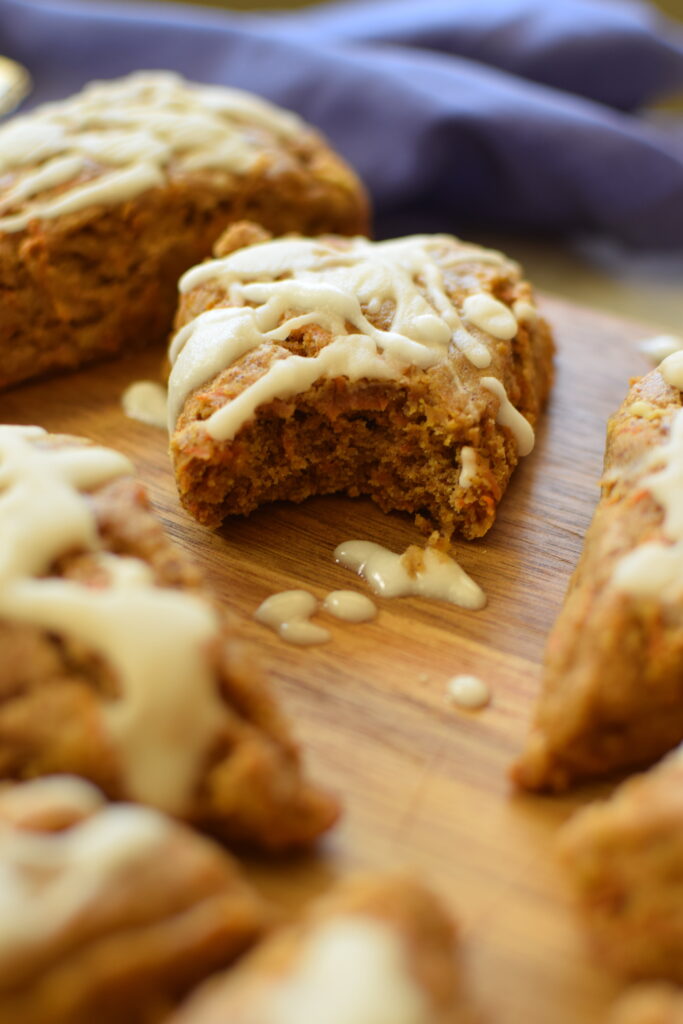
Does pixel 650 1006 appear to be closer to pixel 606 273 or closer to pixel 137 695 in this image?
pixel 137 695

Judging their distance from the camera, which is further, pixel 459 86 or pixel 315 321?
pixel 459 86

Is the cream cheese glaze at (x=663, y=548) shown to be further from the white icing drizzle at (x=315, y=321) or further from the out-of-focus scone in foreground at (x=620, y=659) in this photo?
the white icing drizzle at (x=315, y=321)

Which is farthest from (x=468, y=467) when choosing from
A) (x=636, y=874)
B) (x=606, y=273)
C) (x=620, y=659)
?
(x=606, y=273)

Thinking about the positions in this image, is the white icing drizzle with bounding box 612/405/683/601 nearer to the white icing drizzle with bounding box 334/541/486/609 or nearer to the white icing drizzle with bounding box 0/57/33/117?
the white icing drizzle with bounding box 334/541/486/609

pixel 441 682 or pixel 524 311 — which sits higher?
pixel 524 311

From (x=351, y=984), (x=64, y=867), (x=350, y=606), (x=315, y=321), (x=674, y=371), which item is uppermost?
(x=674, y=371)

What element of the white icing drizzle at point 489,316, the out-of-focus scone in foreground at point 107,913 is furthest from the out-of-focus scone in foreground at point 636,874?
the white icing drizzle at point 489,316

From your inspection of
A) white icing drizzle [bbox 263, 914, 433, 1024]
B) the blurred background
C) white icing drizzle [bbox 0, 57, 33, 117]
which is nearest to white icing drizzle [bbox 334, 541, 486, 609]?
white icing drizzle [bbox 263, 914, 433, 1024]

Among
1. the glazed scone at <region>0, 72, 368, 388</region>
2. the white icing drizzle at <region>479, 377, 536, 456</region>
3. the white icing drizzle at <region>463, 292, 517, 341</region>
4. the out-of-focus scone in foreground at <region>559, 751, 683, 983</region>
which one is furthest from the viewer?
the glazed scone at <region>0, 72, 368, 388</region>

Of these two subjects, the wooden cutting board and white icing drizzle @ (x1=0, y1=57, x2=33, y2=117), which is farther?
white icing drizzle @ (x1=0, y1=57, x2=33, y2=117)
